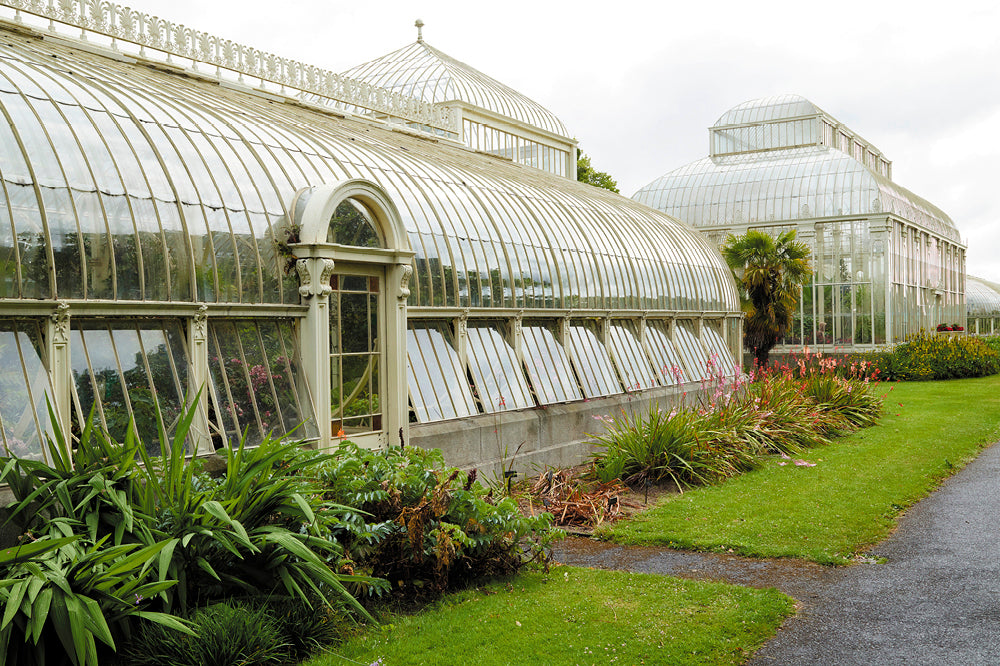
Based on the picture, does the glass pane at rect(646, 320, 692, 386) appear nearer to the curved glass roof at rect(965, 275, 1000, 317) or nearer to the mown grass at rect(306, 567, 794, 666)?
the mown grass at rect(306, 567, 794, 666)

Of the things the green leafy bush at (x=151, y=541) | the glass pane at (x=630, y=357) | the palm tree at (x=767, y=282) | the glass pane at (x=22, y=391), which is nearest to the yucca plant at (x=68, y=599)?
the green leafy bush at (x=151, y=541)

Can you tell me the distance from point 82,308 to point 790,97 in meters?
45.7

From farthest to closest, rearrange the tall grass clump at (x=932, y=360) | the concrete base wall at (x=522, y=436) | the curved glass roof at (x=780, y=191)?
1. the curved glass roof at (x=780, y=191)
2. the tall grass clump at (x=932, y=360)
3. the concrete base wall at (x=522, y=436)

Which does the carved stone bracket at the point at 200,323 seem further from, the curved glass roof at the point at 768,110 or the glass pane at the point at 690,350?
the curved glass roof at the point at 768,110

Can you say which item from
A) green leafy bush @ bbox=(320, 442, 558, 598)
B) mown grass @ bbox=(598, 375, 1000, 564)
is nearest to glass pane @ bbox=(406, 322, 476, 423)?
mown grass @ bbox=(598, 375, 1000, 564)

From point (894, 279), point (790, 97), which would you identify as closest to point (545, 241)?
point (894, 279)

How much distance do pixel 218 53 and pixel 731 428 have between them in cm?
1222

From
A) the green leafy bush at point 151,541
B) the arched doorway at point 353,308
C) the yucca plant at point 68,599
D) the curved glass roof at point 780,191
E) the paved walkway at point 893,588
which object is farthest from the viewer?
the curved glass roof at point 780,191

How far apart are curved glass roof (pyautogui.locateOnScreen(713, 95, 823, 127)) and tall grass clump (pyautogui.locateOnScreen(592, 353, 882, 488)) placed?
27586 millimetres

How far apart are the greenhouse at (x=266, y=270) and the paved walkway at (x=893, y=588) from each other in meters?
4.30

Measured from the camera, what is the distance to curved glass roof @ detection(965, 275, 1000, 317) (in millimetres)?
77875

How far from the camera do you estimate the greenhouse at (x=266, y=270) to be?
968cm

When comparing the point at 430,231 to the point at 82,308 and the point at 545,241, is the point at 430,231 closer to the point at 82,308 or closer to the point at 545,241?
the point at 545,241

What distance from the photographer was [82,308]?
966 cm
